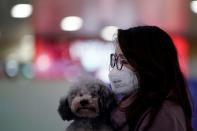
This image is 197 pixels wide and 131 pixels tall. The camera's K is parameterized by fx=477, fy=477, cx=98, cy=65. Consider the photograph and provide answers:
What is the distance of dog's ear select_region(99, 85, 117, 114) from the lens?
4.31 ft

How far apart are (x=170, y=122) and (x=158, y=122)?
3 cm

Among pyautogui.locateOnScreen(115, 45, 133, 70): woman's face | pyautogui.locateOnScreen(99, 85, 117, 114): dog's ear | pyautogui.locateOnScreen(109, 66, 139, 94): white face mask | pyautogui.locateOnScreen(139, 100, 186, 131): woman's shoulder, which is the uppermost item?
pyautogui.locateOnScreen(115, 45, 133, 70): woman's face

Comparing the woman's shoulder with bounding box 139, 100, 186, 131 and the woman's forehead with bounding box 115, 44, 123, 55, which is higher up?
the woman's forehead with bounding box 115, 44, 123, 55

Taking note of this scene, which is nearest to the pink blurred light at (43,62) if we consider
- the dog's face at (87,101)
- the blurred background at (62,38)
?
the blurred background at (62,38)

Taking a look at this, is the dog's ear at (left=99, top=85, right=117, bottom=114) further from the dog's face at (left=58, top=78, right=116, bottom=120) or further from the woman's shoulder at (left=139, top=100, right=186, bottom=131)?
the woman's shoulder at (left=139, top=100, right=186, bottom=131)

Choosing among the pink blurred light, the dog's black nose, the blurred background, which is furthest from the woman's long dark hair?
the pink blurred light

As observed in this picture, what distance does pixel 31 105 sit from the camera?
3137mm

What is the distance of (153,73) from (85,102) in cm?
20

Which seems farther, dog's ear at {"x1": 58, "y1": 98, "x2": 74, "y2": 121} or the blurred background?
the blurred background

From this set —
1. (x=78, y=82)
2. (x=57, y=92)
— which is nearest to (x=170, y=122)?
(x=78, y=82)

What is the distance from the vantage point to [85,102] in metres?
1.30

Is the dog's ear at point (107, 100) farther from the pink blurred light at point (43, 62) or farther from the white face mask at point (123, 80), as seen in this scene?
the pink blurred light at point (43, 62)

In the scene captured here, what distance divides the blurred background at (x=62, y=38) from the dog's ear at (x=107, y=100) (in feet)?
5.96

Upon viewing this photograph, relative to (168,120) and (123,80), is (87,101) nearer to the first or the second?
(123,80)
